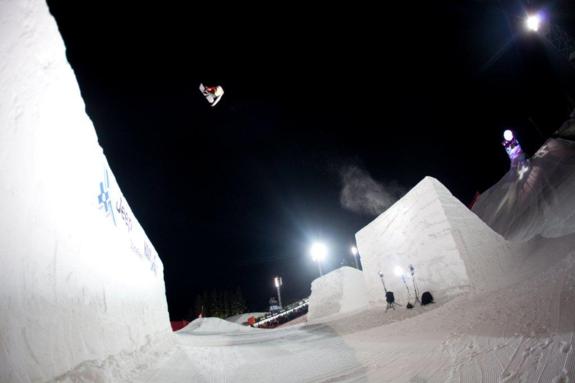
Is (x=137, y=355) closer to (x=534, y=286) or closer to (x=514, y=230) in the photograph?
(x=534, y=286)

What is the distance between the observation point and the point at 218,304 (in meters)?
52.9

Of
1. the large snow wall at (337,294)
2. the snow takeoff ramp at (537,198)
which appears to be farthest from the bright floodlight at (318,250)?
the snow takeoff ramp at (537,198)

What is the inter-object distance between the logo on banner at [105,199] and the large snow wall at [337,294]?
23.2 meters

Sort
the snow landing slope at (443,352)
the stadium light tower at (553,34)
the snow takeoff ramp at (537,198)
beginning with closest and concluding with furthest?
the snow landing slope at (443,352) → the stadium light tower at (553,34) → the snow takeoff ramp at (537,198)

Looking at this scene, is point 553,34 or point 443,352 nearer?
point 443,352

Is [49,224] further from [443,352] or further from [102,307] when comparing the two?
[443,352]

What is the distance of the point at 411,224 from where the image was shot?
1611 centimetres

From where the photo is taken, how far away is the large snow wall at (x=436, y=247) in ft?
44.7

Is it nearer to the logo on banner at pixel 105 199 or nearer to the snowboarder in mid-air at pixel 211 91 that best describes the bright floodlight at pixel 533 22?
the snowboarder in mid-air at pixel 211 91

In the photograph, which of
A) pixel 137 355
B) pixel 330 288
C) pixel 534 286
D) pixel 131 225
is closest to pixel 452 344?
pixel 534 286

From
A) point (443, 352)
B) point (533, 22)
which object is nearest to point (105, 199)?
point (443, 352)

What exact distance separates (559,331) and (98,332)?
826cm

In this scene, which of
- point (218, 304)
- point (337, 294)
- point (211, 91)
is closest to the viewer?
point (211, 91)

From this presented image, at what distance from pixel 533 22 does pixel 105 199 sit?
2611 cm
